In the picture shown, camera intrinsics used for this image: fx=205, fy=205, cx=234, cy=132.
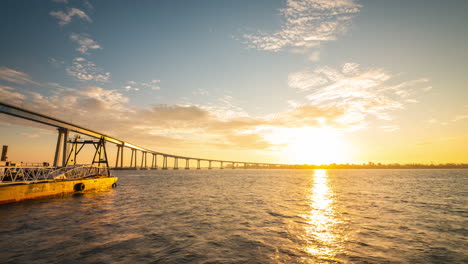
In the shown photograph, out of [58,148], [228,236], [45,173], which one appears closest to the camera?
[228,236]

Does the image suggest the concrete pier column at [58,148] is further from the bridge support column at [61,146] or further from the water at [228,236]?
the water at [228,236]

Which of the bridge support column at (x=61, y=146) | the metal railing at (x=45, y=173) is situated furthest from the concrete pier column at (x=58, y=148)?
the metal railing at (x=45, y=173)

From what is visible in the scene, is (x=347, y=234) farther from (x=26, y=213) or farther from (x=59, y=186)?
(x=59, y=186)

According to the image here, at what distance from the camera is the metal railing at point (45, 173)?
24834 millimetres

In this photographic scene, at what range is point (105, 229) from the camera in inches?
574

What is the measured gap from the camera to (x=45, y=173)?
32531mm

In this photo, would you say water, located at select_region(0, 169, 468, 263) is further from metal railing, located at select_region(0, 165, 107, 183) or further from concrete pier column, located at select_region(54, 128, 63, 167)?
concrete pier column, located at select_region(54, 128, 63, 167)

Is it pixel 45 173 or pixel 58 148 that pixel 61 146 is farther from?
pixel 45 173

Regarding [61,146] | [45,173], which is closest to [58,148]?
[61,146]

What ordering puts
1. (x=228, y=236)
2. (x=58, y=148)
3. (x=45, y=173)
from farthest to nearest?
(x=58, y=148), (x=45, y=173), (x=228, y=236)

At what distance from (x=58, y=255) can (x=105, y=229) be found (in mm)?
4619

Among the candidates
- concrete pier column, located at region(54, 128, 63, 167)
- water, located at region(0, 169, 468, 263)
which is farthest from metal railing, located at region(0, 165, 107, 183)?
concrete pier column, located at region(54, 128, 63, 167)

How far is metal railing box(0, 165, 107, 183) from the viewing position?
2483cm

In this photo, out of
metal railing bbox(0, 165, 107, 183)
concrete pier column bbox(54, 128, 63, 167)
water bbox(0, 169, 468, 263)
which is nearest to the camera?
water bbox(0, 169, 468, 263)
